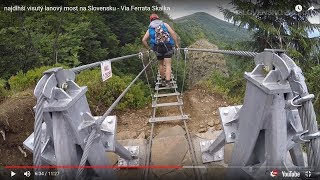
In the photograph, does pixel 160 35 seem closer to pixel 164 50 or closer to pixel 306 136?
pixel 164 50

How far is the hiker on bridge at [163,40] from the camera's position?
13.0 ft

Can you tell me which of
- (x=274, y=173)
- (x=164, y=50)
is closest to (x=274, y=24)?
(x=164, y=50)

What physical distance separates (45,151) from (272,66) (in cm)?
92

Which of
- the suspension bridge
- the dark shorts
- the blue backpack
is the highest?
the blue backpack

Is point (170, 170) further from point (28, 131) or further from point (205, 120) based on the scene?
point (28, 131)

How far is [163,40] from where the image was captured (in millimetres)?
4016

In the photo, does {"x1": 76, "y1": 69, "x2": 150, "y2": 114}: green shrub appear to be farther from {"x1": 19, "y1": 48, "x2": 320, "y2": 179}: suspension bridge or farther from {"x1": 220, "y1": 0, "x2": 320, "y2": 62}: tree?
{"x1": 220, "y1": 0, "x2": 320, "y2": 62}: tree

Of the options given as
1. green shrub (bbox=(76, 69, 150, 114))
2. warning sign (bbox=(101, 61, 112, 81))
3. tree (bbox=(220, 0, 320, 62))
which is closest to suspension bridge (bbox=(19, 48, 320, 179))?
warning sign (bbox=(101, 61, 112, 81))

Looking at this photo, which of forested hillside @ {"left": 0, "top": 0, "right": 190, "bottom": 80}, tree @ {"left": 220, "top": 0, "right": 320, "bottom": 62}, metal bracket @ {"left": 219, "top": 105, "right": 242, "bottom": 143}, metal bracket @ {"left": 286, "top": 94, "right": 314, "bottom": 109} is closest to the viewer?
metal bracket @ {"left": 286, "top": 94, "right": 314, "bottom": 109}

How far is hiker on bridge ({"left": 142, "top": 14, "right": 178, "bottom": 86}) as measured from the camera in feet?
13.0

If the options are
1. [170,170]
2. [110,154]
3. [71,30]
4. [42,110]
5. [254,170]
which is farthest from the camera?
[71,30]

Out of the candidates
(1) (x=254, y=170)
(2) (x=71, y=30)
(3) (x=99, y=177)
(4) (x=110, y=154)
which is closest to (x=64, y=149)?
(3) (x=99, y=177)

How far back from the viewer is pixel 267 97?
1.13 m

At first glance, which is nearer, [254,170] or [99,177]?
[254,170]
